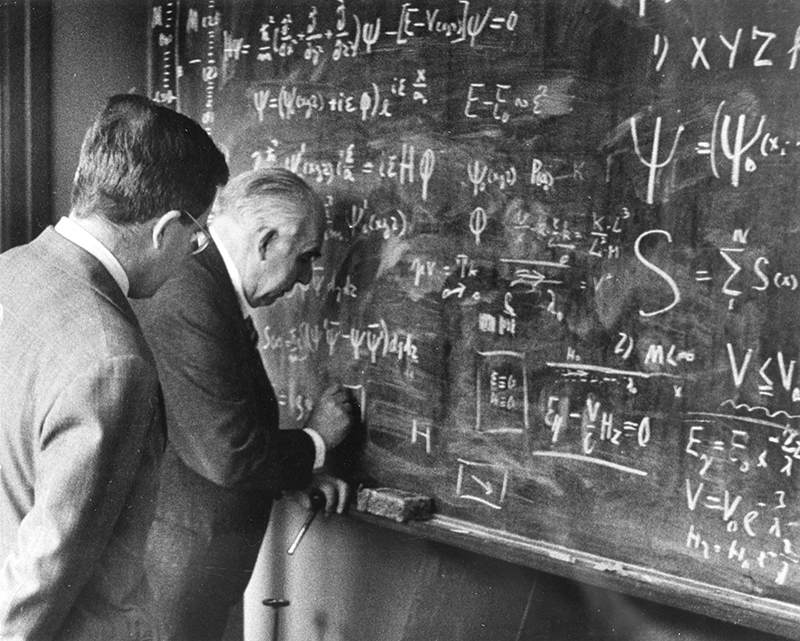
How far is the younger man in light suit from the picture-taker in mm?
1571

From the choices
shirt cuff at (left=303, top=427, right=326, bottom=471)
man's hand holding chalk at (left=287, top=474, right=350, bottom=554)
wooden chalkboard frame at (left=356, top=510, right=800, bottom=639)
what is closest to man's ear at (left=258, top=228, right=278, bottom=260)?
shirt cuff at (left=303, top=427, right=326, bottom=471)

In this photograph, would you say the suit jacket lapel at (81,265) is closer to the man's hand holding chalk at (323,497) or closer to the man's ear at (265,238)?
the man's ear at (265,238)

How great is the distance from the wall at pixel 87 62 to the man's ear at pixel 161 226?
1.38m

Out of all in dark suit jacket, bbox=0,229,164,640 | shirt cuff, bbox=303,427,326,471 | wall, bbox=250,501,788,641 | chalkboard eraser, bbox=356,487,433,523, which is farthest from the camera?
shirt cuff, bbox=303,427,326,471

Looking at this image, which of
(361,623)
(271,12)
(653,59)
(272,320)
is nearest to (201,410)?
(272,320)

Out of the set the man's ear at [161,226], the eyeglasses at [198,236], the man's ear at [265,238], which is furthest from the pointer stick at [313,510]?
the man's ear at [161,226]

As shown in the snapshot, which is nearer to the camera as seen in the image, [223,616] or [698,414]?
[698,414]

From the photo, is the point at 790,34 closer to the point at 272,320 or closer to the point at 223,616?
the point at 272,320

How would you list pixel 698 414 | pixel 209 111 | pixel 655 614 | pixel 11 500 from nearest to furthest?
1. pixel 11 500
2. pixel 698 414
3. pixel 655 614
4. pixel 209 111

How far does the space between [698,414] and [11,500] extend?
118 centimetres

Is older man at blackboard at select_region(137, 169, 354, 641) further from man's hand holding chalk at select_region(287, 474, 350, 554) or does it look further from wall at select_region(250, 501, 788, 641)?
wall at select_region(250, 501, 788, 641)

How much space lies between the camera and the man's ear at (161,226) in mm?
1790

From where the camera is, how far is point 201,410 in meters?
2.44

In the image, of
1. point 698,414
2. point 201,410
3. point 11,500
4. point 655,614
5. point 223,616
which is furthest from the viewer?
point 223,616
